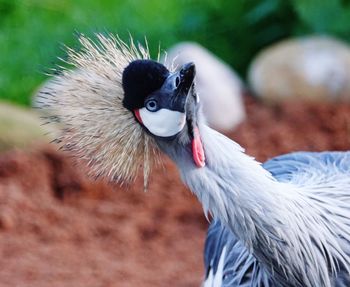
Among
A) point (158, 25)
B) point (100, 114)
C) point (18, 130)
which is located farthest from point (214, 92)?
point (100, 114)

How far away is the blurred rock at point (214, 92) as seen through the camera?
4668mm

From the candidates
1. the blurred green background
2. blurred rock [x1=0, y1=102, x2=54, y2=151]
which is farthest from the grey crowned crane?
the blurred green background

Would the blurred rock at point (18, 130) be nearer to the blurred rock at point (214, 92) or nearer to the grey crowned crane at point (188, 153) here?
the blurred rock at point (214, 92)

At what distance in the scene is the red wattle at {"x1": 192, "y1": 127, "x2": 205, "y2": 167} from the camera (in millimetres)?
1849

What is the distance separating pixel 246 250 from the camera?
2246 millimetres

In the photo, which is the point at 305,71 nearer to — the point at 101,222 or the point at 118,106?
the point at 101,222

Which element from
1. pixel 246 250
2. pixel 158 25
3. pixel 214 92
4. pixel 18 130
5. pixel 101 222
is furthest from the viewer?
pixel 158 25

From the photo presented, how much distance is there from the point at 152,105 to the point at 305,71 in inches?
123

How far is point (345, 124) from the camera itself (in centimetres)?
455

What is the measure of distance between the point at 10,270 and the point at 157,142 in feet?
5.95

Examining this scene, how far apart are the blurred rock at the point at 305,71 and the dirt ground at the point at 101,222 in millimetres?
242

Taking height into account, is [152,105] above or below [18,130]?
above

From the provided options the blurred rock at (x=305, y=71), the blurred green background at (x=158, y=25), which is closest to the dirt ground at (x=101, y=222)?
the blurred rock at (x=305, y=71)

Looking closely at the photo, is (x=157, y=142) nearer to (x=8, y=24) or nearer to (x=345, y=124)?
(x=345, y=124)
